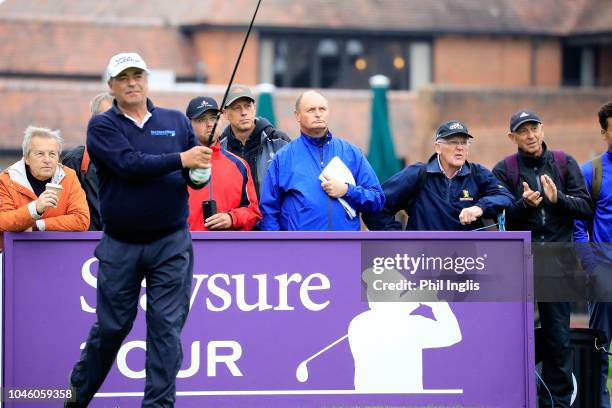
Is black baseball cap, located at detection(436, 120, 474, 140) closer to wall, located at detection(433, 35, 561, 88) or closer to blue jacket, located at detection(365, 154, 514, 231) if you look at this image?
blue jacket, located at detection(365, 154, 514, 231)

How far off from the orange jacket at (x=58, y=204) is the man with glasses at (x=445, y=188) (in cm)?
202

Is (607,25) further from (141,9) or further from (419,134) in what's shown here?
(141,9)

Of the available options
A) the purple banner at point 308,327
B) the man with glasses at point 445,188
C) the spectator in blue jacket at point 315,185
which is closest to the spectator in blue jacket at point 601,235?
the man with glasses at point 445,188

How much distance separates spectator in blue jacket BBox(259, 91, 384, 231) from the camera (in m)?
9.05

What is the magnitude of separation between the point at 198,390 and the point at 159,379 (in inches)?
42.6

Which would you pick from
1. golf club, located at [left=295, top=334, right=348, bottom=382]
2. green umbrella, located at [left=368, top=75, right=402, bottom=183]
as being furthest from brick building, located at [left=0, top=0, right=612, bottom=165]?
golf club, located at [left=295, top=334, right=348, bottom=382]

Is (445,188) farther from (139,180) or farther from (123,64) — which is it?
(123,64)

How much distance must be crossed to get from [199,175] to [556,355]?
315 centimetres

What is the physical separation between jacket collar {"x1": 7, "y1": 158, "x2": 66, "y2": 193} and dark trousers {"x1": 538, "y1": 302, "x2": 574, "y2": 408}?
10.9 ft

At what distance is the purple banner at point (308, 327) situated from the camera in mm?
8359

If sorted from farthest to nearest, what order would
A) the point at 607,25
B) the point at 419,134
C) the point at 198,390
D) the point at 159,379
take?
the point at 607,25 < the point at 419,134 < the point at 198,390 < the point at 159,379

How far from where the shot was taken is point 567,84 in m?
51.4

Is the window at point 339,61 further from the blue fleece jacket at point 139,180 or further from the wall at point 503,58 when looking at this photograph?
the blue fleece jacket at point 139,180

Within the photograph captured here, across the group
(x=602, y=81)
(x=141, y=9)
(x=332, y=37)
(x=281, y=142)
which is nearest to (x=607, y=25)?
(x=602, y=81)
